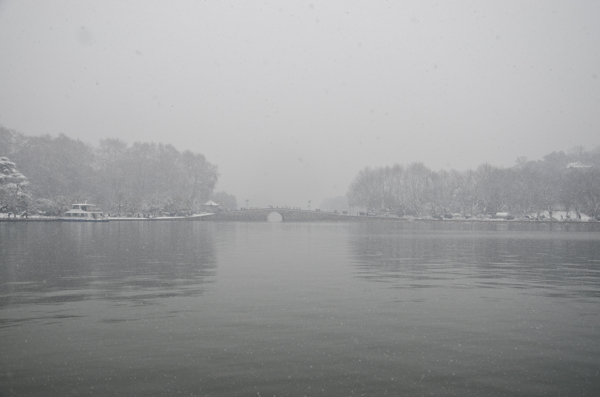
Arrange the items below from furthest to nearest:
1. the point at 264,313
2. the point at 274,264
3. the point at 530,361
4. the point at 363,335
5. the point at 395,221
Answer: the point at 395,221
the point at 274,264
the point at 264,313
the point at 363,335
the point at 530,361

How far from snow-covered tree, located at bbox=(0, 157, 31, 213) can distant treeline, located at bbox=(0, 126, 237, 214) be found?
22 cm

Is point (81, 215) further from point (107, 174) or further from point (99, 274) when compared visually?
point (99, 274)

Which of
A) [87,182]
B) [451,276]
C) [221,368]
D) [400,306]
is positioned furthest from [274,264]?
[87,182]

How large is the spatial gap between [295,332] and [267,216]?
402 ft

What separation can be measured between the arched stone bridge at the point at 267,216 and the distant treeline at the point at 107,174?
302 inches

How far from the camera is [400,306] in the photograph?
549 inches

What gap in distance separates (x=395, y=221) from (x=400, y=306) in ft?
369

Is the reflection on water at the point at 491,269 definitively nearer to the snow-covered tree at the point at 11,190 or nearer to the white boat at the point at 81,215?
the snow-covered tree at the point at 11,190

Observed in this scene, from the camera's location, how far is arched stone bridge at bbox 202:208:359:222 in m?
Result: 127

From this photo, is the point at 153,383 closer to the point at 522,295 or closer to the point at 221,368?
the point at 221,368

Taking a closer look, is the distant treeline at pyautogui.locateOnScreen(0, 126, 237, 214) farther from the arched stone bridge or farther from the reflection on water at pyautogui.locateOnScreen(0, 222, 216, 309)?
the reflection on water at pyautogui.locateOnScreen(0, 222, 216, 309)

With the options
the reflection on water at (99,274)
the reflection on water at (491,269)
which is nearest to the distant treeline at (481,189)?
the reflection on water at (491,269)

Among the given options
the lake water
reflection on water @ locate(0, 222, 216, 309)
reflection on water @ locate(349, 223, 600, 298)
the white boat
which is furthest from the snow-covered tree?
reflection on water @ locate(349, 223, 600, 298)

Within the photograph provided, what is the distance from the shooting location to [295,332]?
10.9 m
